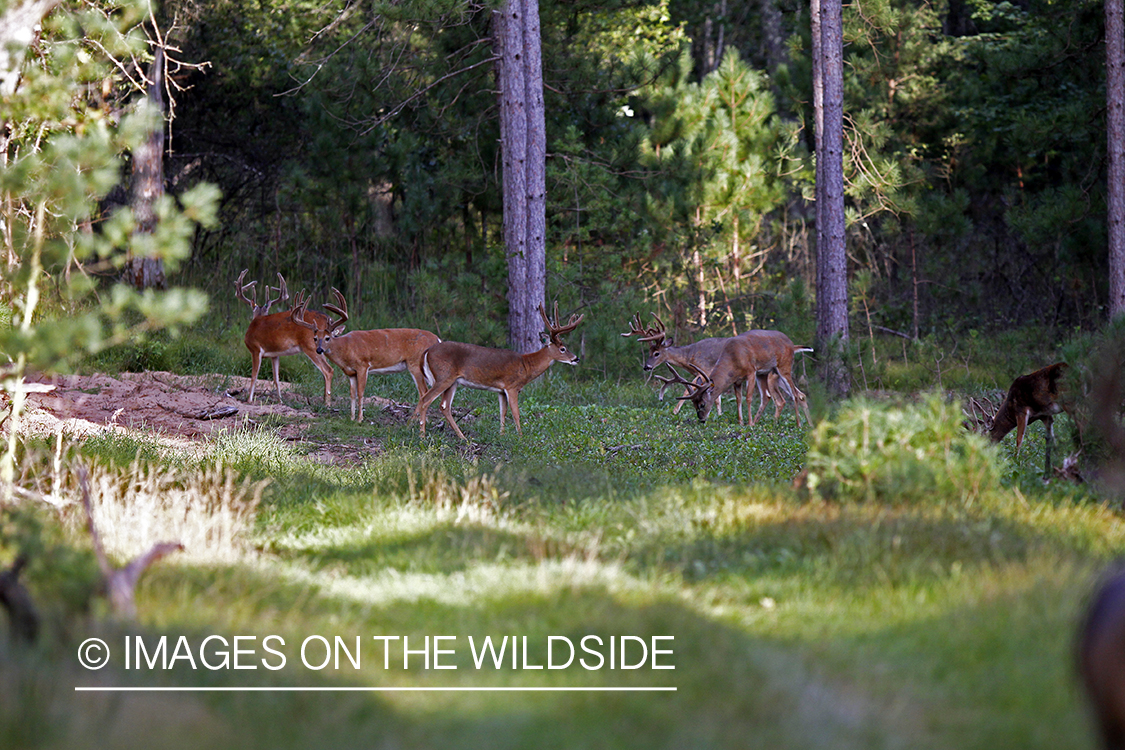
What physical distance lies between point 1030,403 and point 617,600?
19.3ft

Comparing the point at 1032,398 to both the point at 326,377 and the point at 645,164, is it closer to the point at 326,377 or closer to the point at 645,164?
the point at 326,377

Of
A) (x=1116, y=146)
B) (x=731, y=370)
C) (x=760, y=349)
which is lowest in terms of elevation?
(x=731, y=370)

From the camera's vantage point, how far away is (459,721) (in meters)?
3.45

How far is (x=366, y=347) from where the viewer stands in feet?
41.4

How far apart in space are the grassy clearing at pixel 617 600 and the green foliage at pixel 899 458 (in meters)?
0.01

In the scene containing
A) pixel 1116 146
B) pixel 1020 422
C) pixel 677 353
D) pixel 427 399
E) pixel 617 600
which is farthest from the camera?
pixel 1116 146

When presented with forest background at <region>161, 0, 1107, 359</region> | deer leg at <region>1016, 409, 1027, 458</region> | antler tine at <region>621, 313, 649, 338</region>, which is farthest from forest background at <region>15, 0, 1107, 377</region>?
deer leg at <region>1016, 409, 1027, 458</region>

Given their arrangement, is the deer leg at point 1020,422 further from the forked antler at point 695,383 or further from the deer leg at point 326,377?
the deer leg at point 326,377

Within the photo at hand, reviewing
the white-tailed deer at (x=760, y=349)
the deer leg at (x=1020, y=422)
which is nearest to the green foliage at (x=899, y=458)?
the deer leg at (x=1020, y=422)

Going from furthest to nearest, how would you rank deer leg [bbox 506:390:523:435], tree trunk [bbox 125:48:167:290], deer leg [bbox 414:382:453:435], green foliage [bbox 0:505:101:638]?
tree trunk [bbox 125:48:167:290]
deer leg [bbox 414:382:453:435]
deer leg [bbox 506:390:523:435]
green foliage [bbox 0:505:101:638]

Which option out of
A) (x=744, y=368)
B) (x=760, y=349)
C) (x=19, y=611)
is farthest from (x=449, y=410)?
(x=19, y=611)

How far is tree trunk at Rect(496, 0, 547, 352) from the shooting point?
1552cm

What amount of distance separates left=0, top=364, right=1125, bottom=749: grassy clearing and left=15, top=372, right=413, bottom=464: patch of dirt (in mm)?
1365

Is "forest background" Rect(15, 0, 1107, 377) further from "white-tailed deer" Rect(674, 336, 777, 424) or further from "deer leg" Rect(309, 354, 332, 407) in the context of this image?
"deer leg" Rect(309, 354, 332, 407)
